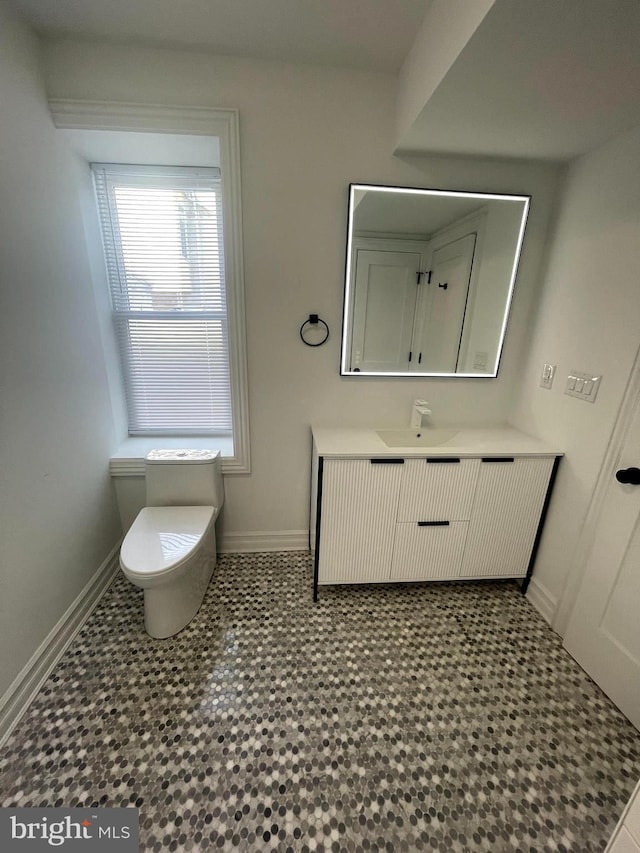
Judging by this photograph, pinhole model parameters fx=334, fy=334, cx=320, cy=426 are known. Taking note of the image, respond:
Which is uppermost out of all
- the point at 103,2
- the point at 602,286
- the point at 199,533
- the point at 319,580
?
the point at 103,2

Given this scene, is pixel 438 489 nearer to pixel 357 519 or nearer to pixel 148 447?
pixel 357 519

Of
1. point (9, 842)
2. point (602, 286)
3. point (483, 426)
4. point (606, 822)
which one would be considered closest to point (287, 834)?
point (9, 842)

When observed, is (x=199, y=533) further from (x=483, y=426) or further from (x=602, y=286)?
(x=602, y=286)

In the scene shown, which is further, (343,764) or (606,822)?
(343,764)

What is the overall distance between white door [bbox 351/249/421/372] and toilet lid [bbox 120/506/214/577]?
47.1 inches

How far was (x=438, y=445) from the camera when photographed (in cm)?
180

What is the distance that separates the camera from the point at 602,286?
146 cm

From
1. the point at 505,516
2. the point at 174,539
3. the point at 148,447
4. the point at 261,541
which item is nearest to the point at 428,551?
the point at 505,516

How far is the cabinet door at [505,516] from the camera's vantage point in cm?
Answer: 169

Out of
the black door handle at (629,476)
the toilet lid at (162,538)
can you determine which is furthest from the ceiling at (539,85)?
the toilet lid at (162,538)

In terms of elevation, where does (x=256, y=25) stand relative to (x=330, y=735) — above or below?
above

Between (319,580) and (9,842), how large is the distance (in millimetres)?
1273

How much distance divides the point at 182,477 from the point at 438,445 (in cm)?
140

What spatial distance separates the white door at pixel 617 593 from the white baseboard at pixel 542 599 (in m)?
0.18
